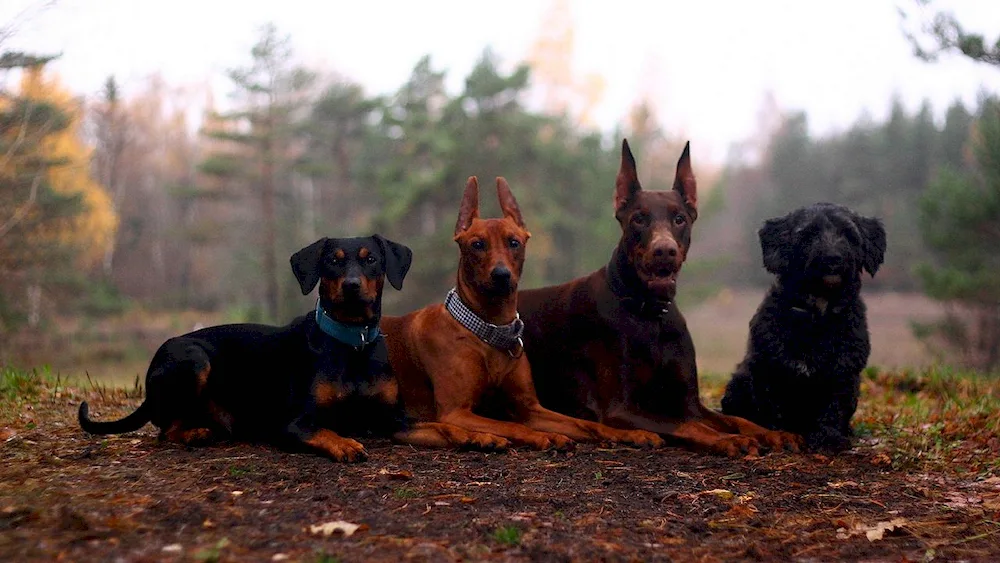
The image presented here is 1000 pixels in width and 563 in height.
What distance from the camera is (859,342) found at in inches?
226

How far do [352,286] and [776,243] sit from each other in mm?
Result: 2868

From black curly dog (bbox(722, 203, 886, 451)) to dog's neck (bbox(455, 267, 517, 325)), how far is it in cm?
→ 177

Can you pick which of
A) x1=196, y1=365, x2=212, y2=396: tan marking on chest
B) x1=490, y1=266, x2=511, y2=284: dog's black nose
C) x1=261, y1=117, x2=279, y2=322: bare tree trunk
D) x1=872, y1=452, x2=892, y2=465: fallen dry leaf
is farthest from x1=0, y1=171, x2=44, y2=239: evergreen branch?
x1=872, y1=452, x2=892, y2=465: fallen dry leaf

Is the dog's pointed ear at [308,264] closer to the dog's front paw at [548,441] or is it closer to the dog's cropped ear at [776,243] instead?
the dog's front paw at [548,441]

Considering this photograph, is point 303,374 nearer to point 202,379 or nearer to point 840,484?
point 202,379

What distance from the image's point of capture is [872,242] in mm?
5680

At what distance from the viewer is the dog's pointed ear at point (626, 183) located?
19.9 ft

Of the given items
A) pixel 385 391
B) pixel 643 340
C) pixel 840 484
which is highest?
pixel 643 340

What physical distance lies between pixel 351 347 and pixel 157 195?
40.5 metres

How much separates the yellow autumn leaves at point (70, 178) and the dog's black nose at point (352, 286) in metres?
6.14

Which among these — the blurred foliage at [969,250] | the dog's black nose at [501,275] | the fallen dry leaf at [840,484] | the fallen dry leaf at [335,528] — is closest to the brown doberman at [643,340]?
the fallen dry leaf at [840,484]

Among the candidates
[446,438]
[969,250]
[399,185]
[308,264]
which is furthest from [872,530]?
[399,185]

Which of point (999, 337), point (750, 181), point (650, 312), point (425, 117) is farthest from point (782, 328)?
point (750, 181)

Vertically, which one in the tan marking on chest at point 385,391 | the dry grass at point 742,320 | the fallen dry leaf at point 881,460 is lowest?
the dry grass at point 742,320
